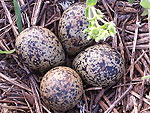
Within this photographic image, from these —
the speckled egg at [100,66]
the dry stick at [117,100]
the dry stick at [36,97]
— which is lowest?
the dry stick at [117,100]

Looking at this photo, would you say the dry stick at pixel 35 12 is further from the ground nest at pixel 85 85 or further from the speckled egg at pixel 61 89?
the speckled egg at pixel 61 89

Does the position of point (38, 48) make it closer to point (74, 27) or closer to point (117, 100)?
point (74, 27)

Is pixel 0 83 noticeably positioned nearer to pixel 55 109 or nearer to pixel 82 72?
pixel 55 109

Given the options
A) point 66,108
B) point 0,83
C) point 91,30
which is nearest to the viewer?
point 91,30

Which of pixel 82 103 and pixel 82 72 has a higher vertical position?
pixel 82 72

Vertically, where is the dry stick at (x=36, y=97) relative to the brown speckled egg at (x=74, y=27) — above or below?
below

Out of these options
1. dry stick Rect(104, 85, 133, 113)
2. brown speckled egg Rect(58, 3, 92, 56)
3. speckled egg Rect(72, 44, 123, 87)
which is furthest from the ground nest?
brown speckled egg Rect(58, 3, 92, 56)

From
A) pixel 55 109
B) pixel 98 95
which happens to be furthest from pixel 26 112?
pixel 98 95

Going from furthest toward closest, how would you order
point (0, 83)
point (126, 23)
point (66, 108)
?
point (126, 23) → point (0, 83) → point (66, 108)

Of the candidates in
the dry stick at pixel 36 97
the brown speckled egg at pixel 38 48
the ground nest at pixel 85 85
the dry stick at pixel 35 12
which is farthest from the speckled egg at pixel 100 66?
the dry stick at pixel 35 12
